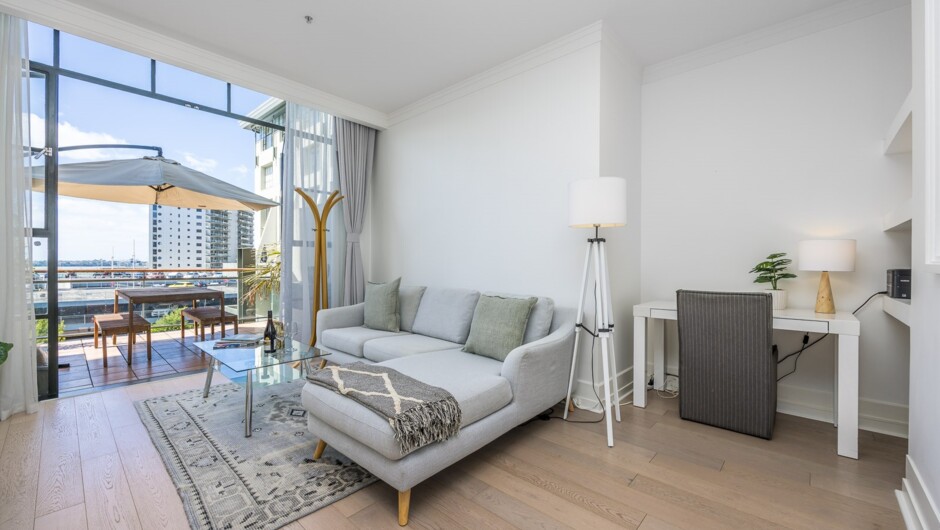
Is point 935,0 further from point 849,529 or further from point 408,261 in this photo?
point 408,261

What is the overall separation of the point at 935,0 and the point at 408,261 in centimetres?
384

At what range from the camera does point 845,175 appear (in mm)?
2590

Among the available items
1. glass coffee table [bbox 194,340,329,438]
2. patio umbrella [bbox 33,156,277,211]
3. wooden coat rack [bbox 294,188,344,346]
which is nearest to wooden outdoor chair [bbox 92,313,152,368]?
patio umbrella [bbox 33,156,277,211]

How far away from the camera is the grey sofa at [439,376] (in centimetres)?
167

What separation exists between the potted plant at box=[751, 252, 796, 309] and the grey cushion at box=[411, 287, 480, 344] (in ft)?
6.69

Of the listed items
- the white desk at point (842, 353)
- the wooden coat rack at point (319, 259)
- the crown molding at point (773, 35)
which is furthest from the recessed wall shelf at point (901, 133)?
the wooden coat rack at point (319, 259)

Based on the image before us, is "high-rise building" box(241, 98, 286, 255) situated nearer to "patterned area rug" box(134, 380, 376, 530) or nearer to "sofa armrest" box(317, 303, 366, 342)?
"sofa armrest" box(317, 303, 366, 342)

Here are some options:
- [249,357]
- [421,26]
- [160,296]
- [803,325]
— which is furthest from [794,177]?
[160,296]

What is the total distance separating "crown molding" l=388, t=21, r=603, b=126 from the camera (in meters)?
2.83

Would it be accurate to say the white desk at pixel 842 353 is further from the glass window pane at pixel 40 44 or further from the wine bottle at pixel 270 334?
the glass window pane at pixel 40 44

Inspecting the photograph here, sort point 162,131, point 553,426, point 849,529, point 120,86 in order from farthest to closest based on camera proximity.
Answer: point 162,131
point 120,86
point 553,426
point 849,529

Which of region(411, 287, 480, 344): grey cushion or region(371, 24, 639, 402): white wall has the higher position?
region(371, 24, 639, 402): white wall

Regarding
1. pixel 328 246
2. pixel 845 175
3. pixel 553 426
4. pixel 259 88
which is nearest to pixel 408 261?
pixel 328 246

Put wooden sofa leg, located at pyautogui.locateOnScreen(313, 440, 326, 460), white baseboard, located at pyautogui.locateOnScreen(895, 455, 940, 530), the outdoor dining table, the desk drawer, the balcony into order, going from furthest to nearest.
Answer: the outdoor dining table < the balcony < the desk drawer < wooden sofa leg, located at pyautogui.locateOnScreen(313, 440, 326, 460) < white baseboard, located at pyautogui.locateOnScreen(895, 455, 940, 530)
